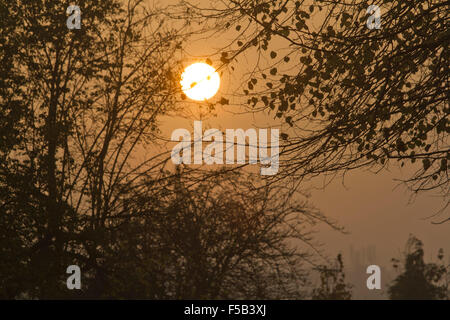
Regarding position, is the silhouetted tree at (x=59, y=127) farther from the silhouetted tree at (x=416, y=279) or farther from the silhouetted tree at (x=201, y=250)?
the silhouetted tree at (x=416, y=279)

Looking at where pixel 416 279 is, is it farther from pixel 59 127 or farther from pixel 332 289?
pixel 59 127

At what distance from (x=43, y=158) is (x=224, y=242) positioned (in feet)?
22.9

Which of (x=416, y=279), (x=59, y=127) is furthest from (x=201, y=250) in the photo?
(x=416, y=279)

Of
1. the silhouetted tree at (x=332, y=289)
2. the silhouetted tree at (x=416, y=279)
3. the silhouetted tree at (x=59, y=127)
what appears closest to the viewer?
the silhouetted tree at (x=59, y=127)

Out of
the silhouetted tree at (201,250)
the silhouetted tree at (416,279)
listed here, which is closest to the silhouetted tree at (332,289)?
the silhouetted tree at (201,250)

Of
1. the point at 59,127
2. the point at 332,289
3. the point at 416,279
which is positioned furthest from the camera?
the point at 416,279

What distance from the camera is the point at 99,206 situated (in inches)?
594

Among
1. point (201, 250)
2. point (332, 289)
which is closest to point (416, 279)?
point (332, 289)

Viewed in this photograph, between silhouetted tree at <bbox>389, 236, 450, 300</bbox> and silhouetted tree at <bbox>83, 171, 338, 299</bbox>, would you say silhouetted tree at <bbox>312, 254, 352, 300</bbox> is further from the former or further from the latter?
silhouetted tree at <bbox>389, 236, 450, 300</bbox>

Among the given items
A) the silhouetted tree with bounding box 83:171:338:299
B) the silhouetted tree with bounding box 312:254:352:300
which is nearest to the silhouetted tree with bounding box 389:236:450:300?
the silhouetted tree with bounding box 312:254:352:300

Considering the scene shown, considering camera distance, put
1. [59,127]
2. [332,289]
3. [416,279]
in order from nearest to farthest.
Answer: [59,127] < [332,289] < [416,279]

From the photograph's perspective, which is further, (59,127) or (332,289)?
(332,289)

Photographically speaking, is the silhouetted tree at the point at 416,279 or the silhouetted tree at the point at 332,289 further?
the silhouetted tree at the point at 416,279
